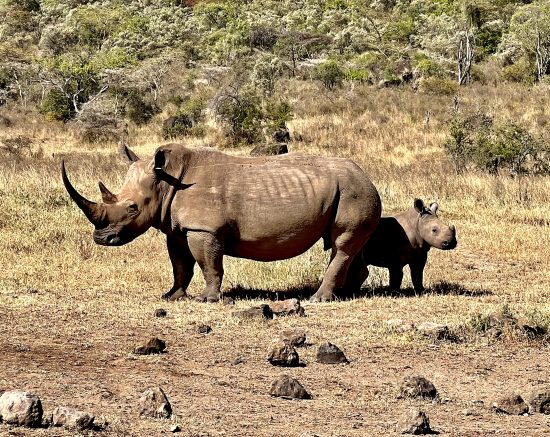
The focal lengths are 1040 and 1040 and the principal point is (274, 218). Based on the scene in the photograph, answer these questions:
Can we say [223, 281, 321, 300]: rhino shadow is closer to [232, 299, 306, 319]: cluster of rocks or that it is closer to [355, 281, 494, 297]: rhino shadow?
[355, 281, 494, 297]: rhino shadow

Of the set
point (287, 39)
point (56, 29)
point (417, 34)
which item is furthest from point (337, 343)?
point (56, 29)

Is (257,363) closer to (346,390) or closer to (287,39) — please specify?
(346,390)

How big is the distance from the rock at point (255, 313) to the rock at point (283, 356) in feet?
5.88

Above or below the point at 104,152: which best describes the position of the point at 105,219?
above

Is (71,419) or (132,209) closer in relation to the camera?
(71,419)

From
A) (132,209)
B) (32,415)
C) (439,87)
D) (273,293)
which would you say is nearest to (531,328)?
(273,293)

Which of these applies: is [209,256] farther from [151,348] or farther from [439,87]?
[439,87]

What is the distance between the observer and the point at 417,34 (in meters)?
69.8

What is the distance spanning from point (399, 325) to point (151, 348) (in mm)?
2552

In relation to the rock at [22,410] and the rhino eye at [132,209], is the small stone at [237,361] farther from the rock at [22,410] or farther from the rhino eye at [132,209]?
the rhino eye at [132,209]

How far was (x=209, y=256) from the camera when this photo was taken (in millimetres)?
11367

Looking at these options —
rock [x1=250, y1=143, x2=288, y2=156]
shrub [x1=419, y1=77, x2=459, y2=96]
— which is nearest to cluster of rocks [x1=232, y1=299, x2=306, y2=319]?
Answer: rock [x1=250, y1=143, x2=288, y2=156]

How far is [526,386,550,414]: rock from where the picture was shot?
682cm

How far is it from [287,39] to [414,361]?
2109 inches
